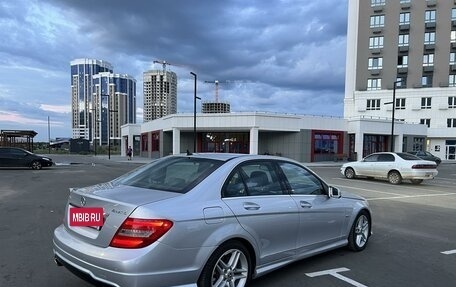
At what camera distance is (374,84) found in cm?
6581

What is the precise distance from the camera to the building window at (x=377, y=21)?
212ft

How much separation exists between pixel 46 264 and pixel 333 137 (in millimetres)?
42911

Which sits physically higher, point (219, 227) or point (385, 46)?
point (385, 46)

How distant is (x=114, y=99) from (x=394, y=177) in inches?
2696

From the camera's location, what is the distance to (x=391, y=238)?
729 cm

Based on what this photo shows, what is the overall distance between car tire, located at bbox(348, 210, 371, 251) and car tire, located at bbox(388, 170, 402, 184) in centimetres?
1334

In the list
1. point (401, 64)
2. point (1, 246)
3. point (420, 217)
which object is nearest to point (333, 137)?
point (401, 64)

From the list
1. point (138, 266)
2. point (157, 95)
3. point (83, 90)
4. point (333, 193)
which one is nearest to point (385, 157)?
point (333, 193)

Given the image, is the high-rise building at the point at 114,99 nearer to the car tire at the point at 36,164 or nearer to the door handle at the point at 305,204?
the car tire at the point at 36,164

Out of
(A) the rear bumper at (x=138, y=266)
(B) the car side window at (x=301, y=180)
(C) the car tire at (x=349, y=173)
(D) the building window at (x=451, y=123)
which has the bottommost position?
(C) the car tire at (x=349, y=173)

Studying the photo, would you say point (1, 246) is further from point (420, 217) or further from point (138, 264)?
point (420, 217)

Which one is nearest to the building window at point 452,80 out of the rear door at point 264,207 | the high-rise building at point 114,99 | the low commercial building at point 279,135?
the low commercial building at point 279,135

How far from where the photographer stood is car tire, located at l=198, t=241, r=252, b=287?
12.8ft

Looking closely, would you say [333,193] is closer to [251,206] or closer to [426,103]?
[251,206]
